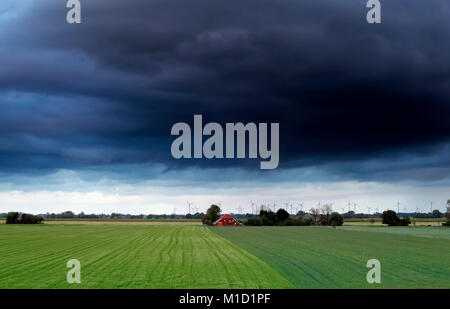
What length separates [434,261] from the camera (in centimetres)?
4684

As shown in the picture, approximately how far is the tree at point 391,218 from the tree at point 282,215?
37.8 m

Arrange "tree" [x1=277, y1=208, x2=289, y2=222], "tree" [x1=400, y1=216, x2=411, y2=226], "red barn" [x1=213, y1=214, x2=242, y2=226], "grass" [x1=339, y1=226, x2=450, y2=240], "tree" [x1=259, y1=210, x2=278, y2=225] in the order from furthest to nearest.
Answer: "tree" [x1=400, y1=216, x2=411, y2=226], "red barn" [x1=213, y1=214, x2=242, y2=226], "tree" [x1=277, y1=208, x2=289, y2=222], "tree" [x1=259, y1=210, x2=278, y2=225], "grass" [x1=339, y1=226, x2=450, y2=240]

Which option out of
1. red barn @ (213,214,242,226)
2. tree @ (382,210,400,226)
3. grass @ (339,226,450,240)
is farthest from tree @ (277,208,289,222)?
grass @ (339,226,450,240)

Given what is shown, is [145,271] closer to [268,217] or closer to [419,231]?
[419,231]

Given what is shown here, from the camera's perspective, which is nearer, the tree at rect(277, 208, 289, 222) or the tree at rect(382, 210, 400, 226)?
the tree at rect(277, 208, 289, 222)

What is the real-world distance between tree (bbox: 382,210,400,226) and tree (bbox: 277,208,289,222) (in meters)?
37.8

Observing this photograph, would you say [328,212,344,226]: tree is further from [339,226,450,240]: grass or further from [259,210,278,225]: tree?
[339,226,450,240]: grass

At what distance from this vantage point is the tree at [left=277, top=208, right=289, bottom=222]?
188 metres

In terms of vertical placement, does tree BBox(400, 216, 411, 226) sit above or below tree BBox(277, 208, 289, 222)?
below

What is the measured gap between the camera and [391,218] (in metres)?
194
